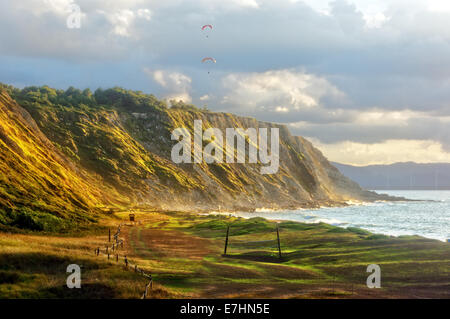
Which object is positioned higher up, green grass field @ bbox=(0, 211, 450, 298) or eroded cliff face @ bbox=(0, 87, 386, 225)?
eroded cliff face @ bbox=(0, 87, 386, 225)

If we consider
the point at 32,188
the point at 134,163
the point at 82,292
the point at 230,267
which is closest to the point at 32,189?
the point at 32,188

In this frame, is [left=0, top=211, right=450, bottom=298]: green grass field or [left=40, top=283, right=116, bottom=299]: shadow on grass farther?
[left=0, top=211, right=450, bottom=298]: green grass field

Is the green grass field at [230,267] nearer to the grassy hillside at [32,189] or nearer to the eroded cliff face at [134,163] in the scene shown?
the grassy hillside at [32,189]

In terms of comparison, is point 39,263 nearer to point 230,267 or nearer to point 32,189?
point 230,267

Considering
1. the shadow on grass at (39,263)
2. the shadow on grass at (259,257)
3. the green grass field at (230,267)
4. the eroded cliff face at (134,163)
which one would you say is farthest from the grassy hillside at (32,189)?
the shadow on grass at (259,257)

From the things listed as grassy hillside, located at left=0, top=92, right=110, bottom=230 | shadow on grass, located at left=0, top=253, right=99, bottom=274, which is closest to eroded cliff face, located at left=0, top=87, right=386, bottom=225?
grassy hillside, located at left=0, top=92, right=110, bottom=230

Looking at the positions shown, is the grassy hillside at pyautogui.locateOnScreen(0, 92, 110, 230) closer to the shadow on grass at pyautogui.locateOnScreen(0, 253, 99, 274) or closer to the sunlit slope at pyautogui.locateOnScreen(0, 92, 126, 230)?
the sunlit slope at pyautogui.locateOnScreen(0, 92, 126, 230)

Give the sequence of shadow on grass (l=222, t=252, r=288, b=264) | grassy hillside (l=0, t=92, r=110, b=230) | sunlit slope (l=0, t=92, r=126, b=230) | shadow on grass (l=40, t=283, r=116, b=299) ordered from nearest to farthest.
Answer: shadow on grass (l=40, t=283, r=116, b=299) < shadow on grass (l=222, t=252, r=288, b=264) < grassy hillside (l=0, t=92, r=110, b=230) < sunlit slope (l=0, t=92, r=126, b=230)

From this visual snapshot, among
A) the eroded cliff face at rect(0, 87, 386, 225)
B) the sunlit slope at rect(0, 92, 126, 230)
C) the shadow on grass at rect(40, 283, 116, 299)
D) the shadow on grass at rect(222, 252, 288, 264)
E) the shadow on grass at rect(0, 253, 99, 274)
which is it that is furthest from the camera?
the eroded cliff face at rect(0, 87, 386, 225)

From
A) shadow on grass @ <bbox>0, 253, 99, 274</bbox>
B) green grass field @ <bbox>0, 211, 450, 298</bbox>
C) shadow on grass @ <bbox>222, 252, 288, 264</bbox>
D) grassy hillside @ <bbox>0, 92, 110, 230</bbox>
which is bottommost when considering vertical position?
shadow on grass @ <bbox>222, 252, 288, 264</bbox>
